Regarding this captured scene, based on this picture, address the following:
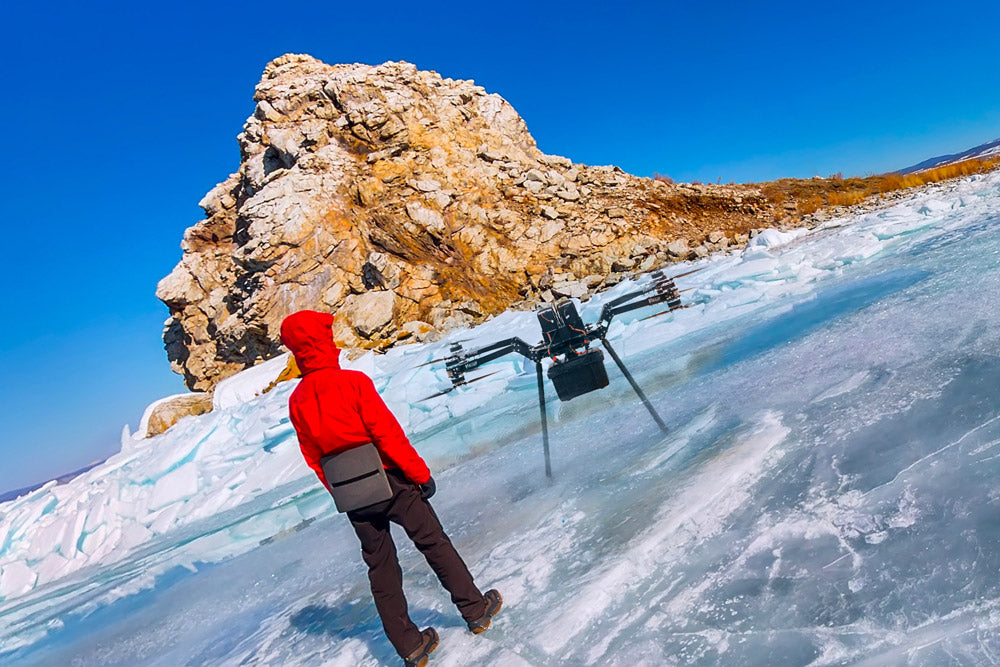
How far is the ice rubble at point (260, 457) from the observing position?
21.7ft

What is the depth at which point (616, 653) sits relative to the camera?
5.74ft

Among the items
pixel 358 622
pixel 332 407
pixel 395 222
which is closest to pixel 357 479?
pixel 332 407

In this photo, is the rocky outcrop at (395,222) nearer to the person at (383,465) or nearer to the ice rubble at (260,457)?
the ice rubble at (260,457)

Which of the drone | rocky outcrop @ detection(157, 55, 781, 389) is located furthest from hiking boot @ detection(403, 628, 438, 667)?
rocky outcrop @ detection(157, 55, 781, 389)

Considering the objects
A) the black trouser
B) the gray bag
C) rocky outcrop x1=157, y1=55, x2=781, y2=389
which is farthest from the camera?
rocky outcrop x1=157, y1=55, x2=781, y2=389

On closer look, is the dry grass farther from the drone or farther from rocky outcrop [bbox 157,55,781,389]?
the drone

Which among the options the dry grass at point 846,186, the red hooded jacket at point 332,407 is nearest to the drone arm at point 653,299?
the red hooded jacket at point 332,407

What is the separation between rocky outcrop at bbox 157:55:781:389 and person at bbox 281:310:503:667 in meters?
13.2

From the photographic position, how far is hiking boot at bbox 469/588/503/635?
2.17m

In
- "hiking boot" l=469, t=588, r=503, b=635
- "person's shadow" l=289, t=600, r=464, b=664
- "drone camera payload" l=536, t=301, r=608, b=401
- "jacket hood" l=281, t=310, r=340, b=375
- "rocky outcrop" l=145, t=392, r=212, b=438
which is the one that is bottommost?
"person's shadow" l=289, t=600, r=464, b=664

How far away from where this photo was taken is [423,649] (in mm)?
2131

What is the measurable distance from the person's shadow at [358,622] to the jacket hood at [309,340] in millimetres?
1352

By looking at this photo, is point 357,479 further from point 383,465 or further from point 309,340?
point 309,340

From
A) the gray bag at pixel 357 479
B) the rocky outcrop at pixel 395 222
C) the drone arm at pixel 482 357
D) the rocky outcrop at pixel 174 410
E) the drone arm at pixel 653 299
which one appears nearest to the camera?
the gray bag at pixel 357 479
